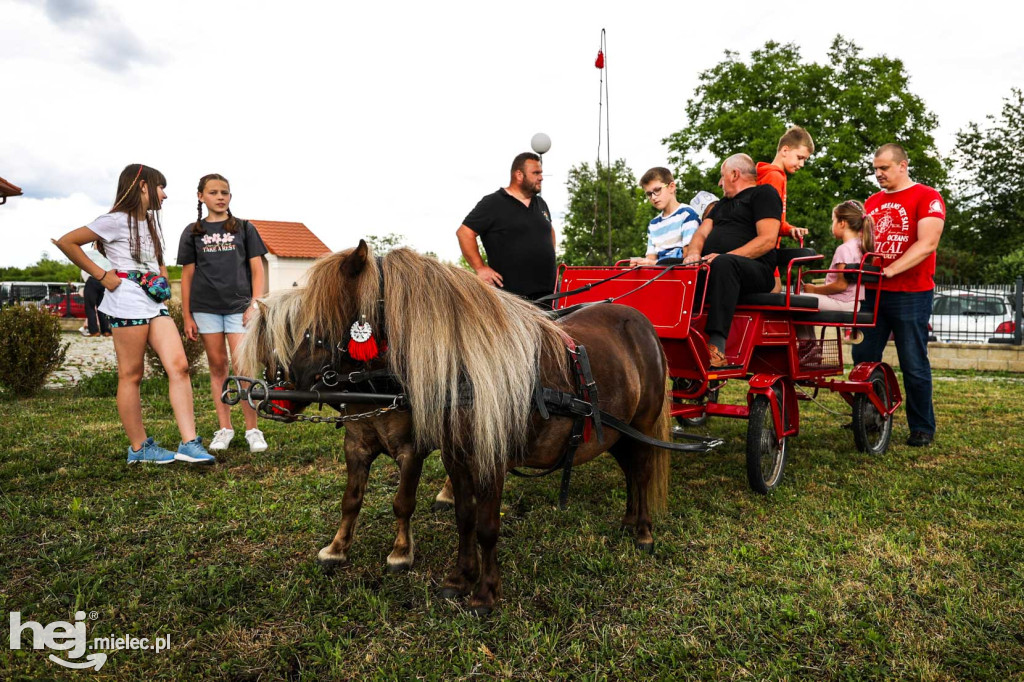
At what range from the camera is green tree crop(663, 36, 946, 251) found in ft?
75.3

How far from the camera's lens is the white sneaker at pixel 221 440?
16.1ft

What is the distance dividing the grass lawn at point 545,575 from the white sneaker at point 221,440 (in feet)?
0.62

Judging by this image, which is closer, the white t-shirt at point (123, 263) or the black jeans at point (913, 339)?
the white t-shirt at point (123, 263)

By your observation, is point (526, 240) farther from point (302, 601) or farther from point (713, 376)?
point (302, 601)

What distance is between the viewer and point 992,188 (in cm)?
2827

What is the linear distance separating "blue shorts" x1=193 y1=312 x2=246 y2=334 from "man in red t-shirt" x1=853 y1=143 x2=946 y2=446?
5150 millimetres

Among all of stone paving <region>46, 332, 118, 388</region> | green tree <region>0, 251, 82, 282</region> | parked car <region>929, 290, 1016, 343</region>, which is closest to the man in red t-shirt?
parked car <region>929, 290, 1016, 343</region>

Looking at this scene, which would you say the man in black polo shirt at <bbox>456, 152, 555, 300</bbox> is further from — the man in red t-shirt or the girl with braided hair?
the man in red t-shirt

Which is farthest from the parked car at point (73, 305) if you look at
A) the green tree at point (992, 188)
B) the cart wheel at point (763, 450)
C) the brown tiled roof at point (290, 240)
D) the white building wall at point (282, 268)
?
the green tree at point (992, 188)

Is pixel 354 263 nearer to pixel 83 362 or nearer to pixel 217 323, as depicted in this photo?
pixel 217 323

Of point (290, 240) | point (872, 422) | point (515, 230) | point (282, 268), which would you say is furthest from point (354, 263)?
point (290, 240)

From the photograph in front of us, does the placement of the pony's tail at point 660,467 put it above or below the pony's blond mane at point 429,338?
below

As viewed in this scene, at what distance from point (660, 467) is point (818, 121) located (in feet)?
82.3

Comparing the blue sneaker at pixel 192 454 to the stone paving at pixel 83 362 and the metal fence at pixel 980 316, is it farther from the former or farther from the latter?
the metal fence at pixel 980 316
